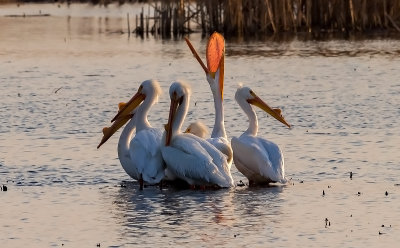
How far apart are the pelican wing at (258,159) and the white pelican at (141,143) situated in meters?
0.62

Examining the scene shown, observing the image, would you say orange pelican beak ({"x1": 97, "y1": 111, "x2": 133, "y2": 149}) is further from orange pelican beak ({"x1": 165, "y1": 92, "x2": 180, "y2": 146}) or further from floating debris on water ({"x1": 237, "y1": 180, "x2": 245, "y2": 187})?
floating debris on water ({"x1": 237, "y1": 180, "x2": 245, "y2": 187})

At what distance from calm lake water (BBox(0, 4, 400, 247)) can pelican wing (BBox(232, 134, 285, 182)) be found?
14 centimetres

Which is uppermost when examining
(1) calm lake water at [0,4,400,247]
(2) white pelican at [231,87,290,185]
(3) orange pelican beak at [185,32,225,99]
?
(3) orange pelican beak at [185,32,225,99]

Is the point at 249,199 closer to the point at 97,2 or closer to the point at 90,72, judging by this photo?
the point at 90,72

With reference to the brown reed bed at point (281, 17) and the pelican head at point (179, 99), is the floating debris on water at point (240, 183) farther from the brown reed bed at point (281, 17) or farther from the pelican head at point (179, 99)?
the brown reed bed at point (281, 17)

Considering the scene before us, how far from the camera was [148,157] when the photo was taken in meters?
9.39

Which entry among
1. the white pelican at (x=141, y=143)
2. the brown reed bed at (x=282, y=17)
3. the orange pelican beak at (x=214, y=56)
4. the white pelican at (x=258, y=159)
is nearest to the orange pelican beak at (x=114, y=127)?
the white pelican at (x=141, y=143)

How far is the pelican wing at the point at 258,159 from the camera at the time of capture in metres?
9.18

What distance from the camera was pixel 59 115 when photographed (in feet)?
45.5

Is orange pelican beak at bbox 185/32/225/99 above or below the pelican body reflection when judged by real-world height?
above

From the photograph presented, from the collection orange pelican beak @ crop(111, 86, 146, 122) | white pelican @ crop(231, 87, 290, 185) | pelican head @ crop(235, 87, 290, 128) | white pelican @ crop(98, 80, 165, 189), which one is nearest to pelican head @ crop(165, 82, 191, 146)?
white pelican @ crop(98, 80, 165, 189)

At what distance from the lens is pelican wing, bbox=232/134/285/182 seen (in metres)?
9.18

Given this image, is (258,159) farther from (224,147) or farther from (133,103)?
(133,103)

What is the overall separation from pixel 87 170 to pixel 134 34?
16.4 meters
